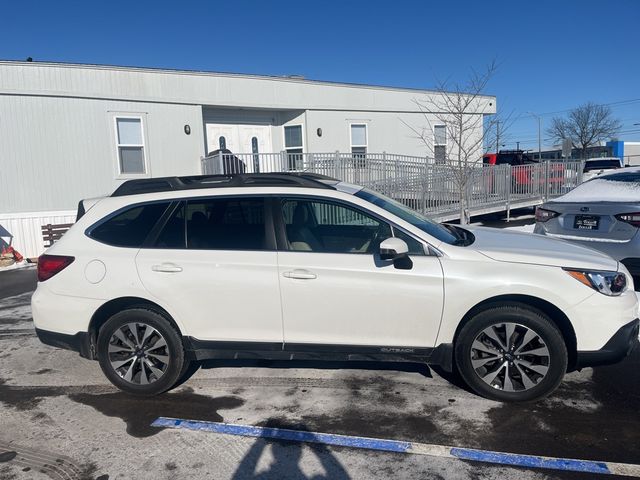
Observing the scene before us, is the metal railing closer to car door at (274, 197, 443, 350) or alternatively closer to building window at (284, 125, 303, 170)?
building window at (284, 125, 303, 170)

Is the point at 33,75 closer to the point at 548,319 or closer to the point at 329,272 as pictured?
the point at 329,272

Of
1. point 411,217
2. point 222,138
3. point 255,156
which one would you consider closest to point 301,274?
point 411,217

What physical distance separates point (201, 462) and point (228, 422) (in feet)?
1.72

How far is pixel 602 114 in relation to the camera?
55.4 metres

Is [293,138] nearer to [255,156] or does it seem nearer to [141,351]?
[255,156]

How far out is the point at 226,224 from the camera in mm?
4215

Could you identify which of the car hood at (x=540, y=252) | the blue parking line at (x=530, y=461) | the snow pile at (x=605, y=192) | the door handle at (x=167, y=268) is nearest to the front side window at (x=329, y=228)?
the car hood at (x=540, y=252)

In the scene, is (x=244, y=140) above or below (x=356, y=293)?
above

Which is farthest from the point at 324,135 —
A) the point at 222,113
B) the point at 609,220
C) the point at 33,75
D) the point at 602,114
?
the point at 602,114

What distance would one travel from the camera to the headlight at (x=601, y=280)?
3.74 metres

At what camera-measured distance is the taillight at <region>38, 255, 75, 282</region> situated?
4.28 m

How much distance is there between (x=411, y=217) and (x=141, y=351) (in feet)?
8.22

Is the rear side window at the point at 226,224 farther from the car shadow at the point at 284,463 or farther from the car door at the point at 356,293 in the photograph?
the car shadow at the point at 284,463

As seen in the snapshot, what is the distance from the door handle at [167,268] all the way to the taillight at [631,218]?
5.11 metres
